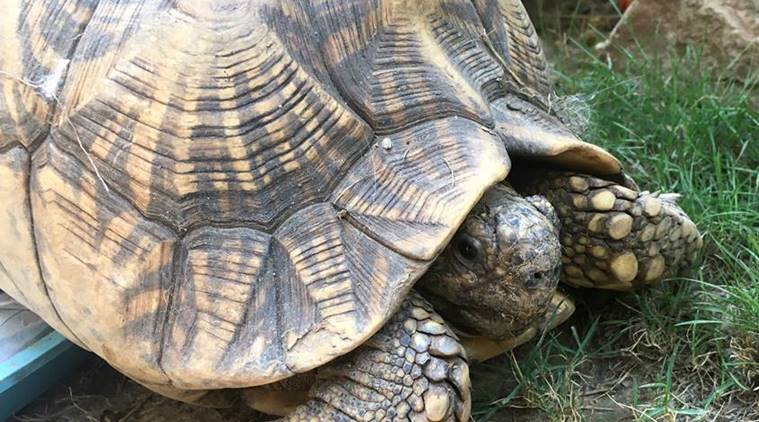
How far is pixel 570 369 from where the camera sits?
2.54 metres

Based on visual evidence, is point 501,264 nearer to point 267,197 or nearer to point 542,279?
point 542,279

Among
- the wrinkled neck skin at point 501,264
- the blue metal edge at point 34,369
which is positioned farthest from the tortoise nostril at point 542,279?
the blue metal edge at point 34,369

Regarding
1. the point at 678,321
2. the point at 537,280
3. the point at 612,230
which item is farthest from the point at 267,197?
the point at 678,321

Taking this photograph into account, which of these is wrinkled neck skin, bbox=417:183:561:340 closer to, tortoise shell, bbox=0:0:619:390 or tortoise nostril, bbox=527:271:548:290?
tortoise nostril, bbox=527:271:548:290

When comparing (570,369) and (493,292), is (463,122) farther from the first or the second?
(570,369)

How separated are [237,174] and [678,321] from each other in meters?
1.57

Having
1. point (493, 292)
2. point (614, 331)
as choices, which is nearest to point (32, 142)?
point (493, 292)

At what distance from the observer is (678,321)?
2.69 meters

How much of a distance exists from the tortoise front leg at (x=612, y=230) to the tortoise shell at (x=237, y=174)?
0.51m

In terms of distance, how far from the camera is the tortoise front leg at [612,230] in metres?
2.50

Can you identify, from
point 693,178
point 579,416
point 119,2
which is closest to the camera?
point 119,2

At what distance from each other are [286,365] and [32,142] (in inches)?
36.2

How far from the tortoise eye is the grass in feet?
1.77

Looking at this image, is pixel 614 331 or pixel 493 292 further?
pixel 614 331
